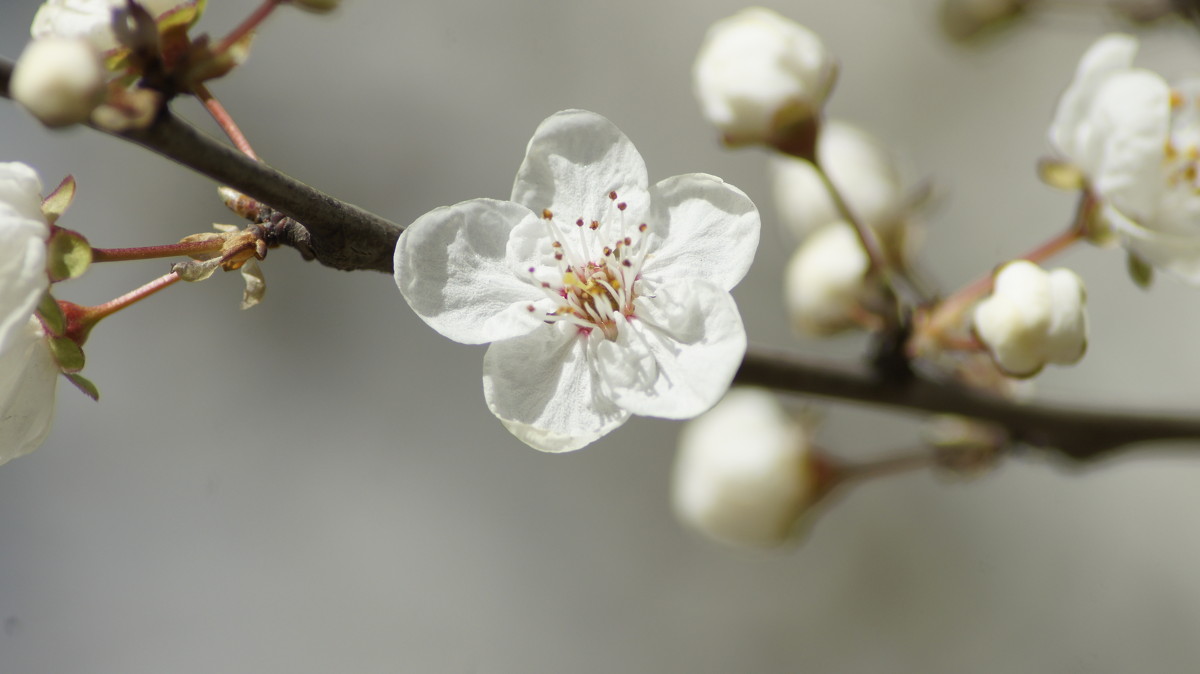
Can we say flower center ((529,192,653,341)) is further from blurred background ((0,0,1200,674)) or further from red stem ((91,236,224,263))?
blurred background ((0,0,1200,674))

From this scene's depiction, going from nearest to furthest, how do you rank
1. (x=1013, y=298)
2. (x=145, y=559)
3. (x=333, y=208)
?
(x=333, y=208), (x=1013, y=298), (x=145, y=559)

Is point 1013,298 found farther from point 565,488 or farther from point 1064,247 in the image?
point 565,488

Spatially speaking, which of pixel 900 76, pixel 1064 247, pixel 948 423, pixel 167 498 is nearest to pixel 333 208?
pixel 1064 247

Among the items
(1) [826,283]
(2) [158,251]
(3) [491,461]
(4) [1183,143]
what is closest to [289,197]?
(2) [158,251]

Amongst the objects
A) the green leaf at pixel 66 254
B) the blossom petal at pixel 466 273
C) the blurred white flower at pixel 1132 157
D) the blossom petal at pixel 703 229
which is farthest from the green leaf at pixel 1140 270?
the green leaf at pixel 66 254

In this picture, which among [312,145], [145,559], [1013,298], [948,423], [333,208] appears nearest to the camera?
[333,208]

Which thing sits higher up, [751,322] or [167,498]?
[751,322]

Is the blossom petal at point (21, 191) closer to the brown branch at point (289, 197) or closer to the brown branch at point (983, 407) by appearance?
the brown branch at point (289, 197)

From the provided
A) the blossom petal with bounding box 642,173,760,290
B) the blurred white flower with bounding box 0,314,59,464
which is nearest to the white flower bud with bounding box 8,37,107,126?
the blurred white flower with bounding box 0,314,59,464
